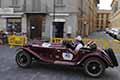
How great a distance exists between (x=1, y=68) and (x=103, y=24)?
10944cm

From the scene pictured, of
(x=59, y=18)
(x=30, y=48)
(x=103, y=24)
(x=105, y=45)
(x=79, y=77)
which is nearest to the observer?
(x=79, y=77)

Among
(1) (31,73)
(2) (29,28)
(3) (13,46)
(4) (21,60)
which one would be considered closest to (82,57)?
(1) (31,73)

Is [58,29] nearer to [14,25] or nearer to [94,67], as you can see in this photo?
[14,25]

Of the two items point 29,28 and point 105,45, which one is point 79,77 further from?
point 29,28

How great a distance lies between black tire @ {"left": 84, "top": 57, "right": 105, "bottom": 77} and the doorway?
17100mm

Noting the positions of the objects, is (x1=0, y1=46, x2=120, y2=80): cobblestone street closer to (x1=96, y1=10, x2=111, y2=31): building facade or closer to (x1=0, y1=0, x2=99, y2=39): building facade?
(x1=0, y1=0, x2=99, y2=39): building facade

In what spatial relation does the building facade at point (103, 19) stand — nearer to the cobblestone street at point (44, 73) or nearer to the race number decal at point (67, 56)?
the cobblestone street at point (44, 73)

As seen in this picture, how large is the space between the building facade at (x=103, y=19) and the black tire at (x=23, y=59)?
107m

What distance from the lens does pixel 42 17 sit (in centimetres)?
2686

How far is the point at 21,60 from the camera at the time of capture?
411 inches

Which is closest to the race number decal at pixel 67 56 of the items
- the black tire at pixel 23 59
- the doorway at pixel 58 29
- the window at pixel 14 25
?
the black tire at pixel 23 59

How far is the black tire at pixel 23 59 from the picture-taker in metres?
10.3

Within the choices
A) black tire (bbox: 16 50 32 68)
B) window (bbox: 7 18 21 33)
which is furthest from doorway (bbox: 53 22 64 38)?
black tire (bbox: 16 50 32 68)

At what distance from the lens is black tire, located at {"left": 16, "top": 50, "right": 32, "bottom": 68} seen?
10.3 metres
